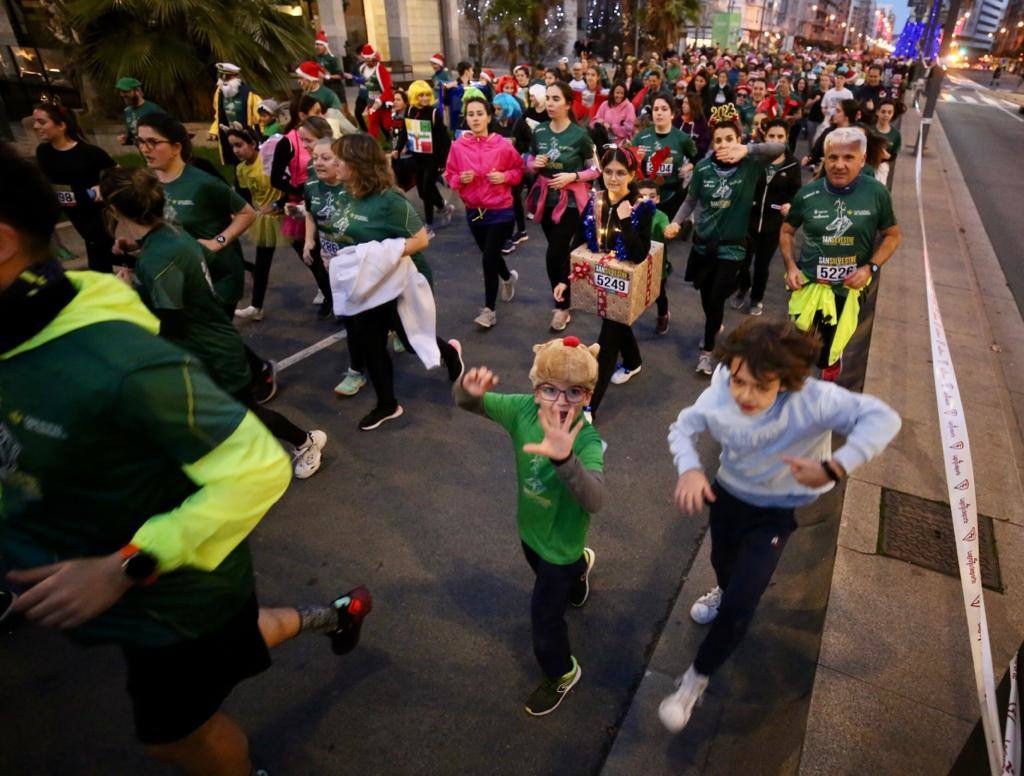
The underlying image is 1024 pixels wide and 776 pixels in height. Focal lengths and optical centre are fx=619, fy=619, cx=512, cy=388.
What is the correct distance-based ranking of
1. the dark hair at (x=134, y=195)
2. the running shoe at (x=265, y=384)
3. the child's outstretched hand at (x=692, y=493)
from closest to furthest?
the child's outstretched hand at (x=692, y=493), the dark hair at (x=134, y=195), the running shoe at (x=265, y=384)

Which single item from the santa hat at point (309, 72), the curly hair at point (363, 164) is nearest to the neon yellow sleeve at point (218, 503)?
the curly hair at point (363, 164)

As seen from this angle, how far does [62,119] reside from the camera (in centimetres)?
566

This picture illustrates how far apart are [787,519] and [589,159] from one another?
4466 millimetres

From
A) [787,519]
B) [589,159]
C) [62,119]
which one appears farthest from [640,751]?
[62,119]

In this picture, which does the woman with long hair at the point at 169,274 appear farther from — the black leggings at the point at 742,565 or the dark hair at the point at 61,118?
the dark hair at the point at 61,118

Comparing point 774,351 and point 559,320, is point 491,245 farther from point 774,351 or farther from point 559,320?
point 774,351

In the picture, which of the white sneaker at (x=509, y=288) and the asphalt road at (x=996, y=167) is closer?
the white sneaker at (x=509, y=288)

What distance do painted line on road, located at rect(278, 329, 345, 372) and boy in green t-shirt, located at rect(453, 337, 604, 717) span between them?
3.85 m

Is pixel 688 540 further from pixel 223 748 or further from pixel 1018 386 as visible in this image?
pixel 1018 386

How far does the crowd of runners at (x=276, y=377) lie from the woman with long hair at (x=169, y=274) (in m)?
0.02

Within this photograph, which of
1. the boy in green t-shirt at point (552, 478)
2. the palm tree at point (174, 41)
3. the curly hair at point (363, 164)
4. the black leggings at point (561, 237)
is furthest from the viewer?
the palm tree at point (174, 41)

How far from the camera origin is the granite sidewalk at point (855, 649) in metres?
2.45

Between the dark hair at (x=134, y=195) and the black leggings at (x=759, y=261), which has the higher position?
the dark hair at (x=134, y=195)

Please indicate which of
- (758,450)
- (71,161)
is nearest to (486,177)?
(71,161)
